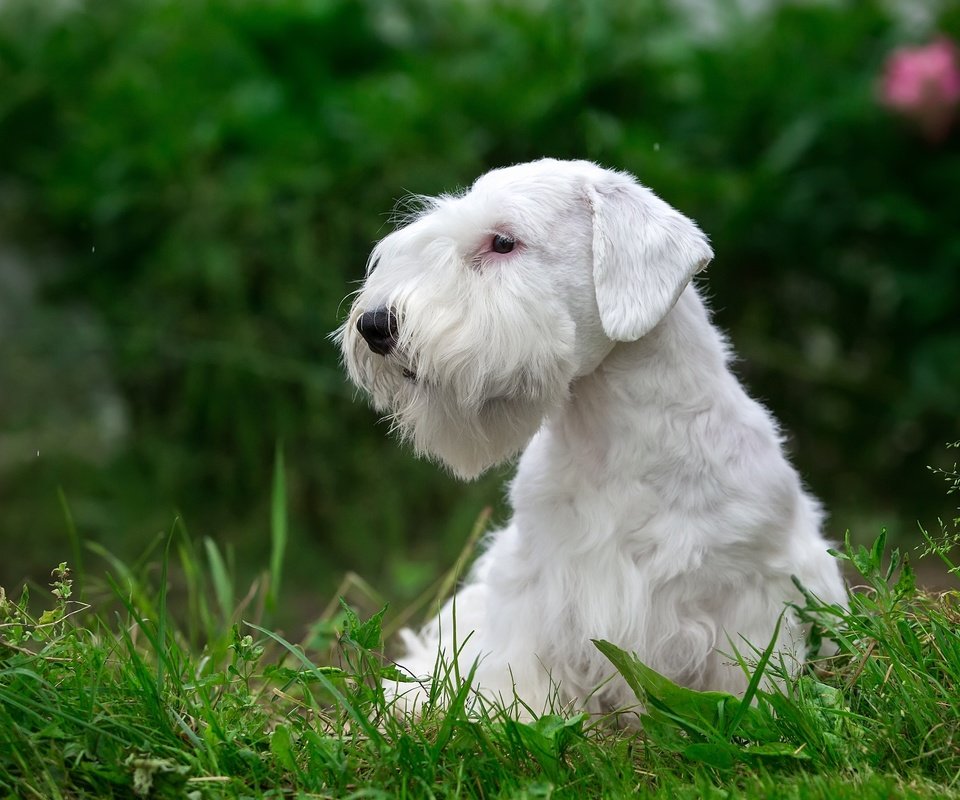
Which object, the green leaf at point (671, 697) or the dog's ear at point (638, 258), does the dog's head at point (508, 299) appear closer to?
the dog's ear at point (638, 258)

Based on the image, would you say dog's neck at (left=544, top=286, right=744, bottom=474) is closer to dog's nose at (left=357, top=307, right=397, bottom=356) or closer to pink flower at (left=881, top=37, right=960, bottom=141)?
dog's nose at (left=357, top=307, right=397, bottom=356)

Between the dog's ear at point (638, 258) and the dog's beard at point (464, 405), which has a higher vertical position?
the dog's ear at point (638, 258)

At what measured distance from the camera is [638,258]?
3.19 metres

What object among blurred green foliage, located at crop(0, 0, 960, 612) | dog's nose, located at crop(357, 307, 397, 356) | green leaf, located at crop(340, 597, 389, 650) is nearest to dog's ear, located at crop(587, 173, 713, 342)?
dog's nose, located at crop(357, 307, 397, 356)

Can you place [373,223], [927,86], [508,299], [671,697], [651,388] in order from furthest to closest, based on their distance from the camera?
1. [373,223]
2. [927,86]
3. [651,388]
4. [508,299]
5. [671,697]

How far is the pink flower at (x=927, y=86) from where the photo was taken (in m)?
6.32

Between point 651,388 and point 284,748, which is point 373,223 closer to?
point 651,388

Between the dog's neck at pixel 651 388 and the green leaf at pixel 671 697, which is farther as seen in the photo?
the dog's neck at pixel 651 388

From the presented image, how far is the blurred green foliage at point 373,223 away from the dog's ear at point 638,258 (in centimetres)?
307

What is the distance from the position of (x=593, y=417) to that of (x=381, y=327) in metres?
0.61

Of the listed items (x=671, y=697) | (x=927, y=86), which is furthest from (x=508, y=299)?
(x=927, y=86)

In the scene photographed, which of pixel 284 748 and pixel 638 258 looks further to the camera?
pixel 638 258

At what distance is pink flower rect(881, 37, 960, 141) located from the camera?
6.32m

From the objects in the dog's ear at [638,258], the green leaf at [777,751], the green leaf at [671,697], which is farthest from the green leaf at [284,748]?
the dog's ear at [638,258]
